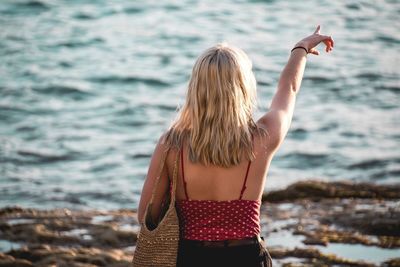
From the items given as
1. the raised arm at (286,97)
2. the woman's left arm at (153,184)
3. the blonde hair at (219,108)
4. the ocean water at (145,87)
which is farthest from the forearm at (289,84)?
the ocean water at (145,87)

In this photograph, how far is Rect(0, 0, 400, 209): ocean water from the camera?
1089 cm

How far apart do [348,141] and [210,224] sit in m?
8.17

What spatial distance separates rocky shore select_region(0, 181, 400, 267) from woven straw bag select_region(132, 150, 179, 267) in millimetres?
2852

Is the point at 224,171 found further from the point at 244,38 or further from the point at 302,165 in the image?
the point at 244,38

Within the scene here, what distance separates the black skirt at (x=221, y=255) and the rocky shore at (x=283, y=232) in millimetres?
2836

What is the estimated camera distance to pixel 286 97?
14.1 feet

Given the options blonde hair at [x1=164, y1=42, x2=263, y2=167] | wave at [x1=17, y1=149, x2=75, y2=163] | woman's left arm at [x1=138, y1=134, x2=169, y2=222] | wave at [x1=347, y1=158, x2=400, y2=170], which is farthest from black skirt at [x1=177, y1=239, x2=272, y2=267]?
wave at [x1=17, y1=149, x2=75, y2=163]

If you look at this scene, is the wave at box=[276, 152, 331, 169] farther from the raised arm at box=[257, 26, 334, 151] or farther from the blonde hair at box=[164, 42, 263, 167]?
the blonde hair at box=[164, 42, 263, 167]

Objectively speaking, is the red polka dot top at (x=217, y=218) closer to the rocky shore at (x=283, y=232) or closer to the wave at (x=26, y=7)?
the rocky shore at (x=283, y=232)

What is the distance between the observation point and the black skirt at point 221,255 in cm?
404

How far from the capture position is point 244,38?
57.1 feet

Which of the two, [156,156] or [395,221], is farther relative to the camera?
[395,221]

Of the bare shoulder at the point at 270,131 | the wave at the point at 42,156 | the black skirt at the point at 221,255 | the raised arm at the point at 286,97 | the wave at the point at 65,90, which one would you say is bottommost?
the black skirt at the point at 221,255

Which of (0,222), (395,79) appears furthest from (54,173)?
(395,79)
